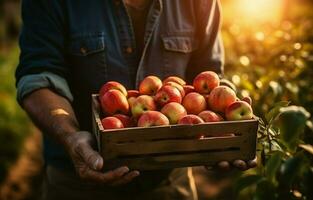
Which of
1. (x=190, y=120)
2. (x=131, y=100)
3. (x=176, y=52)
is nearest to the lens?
(x=190, y=120)

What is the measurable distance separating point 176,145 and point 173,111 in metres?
0.14

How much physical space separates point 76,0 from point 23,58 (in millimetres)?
373

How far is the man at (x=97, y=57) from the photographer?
8.68 feet

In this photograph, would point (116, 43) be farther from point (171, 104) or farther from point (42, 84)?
point (171, 104)

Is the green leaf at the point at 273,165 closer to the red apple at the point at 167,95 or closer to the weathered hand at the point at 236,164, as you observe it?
the weathered hand at the point at 236,164

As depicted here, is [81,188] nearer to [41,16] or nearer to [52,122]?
[52,122]


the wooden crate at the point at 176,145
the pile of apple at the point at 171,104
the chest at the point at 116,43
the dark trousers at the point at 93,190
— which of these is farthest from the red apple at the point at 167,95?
the dark trousers at the point at 93,190

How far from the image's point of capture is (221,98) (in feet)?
7.61

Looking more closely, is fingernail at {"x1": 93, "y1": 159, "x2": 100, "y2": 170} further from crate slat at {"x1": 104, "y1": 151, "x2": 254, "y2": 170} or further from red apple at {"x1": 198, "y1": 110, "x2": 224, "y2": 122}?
red apple at {"x1": 198, "y1": 110, "x2": 224, "y2": 122}

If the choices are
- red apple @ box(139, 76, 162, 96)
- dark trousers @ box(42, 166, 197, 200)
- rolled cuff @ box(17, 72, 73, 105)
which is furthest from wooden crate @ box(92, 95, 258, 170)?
dark trousers @ box(42, 166, 197, 200)

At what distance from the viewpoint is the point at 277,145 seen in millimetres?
2121

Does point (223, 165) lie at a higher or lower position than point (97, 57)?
lower

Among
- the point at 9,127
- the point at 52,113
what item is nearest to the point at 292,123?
the point at 52,113

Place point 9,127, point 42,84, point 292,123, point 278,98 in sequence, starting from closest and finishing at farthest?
point 292,123 < point 42,84 < point 278,98 < point 9,127
